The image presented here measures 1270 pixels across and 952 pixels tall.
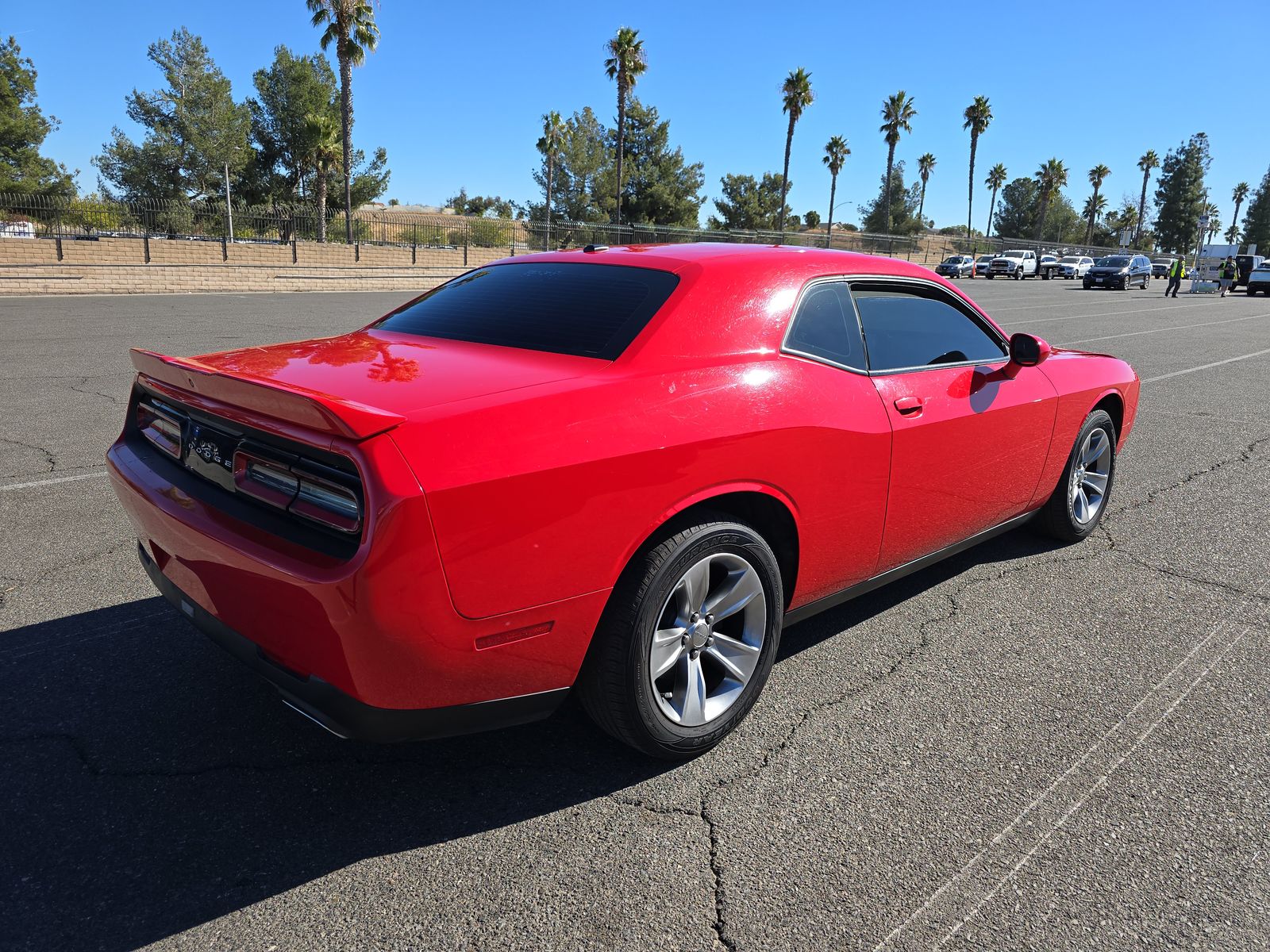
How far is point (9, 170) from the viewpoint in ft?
154

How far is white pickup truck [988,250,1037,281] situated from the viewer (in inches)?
1960

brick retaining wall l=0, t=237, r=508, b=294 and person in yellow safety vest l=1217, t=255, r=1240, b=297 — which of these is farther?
person in yellow safety vest l=1217, t=255, r=1240, b=297

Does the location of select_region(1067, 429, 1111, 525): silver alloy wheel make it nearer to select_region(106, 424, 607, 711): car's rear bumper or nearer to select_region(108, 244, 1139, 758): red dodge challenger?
select_region(108, 244, 1139, 758): red dodge challenger

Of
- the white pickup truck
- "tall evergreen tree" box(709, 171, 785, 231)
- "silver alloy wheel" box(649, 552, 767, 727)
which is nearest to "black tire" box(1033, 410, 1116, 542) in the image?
"silver alloy wheel" box(649, 552, 767, 727)

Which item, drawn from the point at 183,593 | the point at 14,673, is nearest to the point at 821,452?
the point at 183,593

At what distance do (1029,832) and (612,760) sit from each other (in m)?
1.21

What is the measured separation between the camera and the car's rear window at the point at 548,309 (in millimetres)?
2791

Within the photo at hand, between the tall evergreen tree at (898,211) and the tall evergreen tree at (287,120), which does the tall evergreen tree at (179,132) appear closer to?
the tall evergreen tree at (287,120)

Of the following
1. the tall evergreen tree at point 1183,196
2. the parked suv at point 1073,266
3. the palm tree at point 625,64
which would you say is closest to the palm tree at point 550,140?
the palm tree at point 625,64

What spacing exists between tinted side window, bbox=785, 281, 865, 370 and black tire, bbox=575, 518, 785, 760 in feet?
2.51

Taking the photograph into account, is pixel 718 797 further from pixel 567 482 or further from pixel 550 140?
pixel 550 140

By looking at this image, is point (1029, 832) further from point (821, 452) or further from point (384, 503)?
point (384, 503)

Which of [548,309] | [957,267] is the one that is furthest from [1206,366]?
[957,267]

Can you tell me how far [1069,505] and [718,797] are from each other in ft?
9.96
